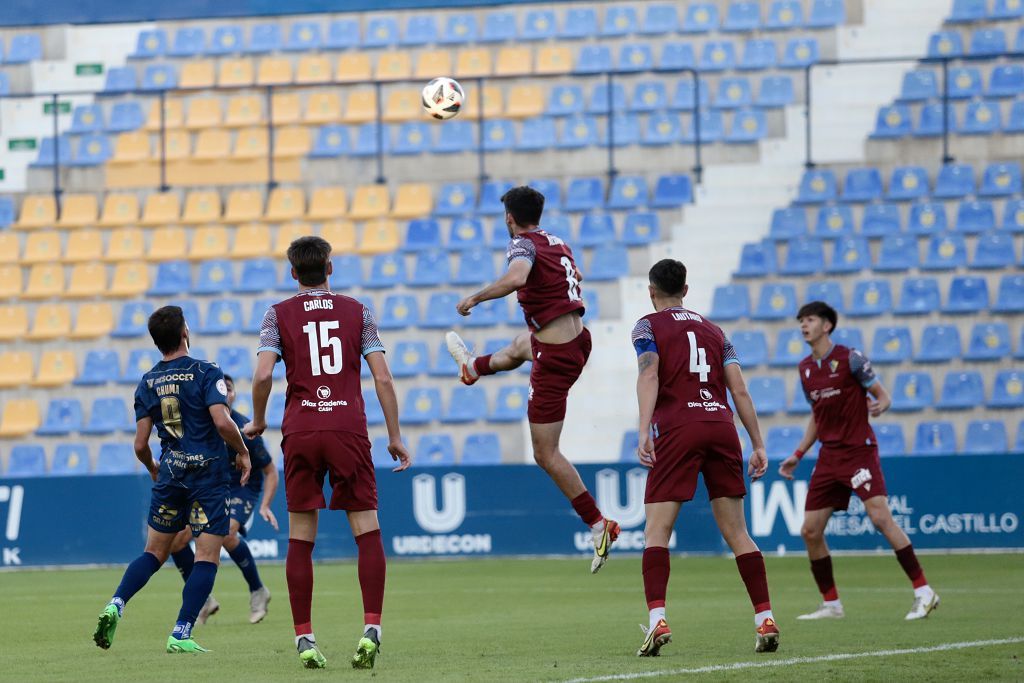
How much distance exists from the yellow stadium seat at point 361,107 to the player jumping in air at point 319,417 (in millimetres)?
16337

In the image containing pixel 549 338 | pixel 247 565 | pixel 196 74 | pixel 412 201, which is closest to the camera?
pixel 549 338

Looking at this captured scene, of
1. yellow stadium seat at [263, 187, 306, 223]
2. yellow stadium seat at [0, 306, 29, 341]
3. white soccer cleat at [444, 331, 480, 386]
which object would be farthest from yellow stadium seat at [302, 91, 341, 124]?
white soccer cleat at [444, 331, 480, 386]

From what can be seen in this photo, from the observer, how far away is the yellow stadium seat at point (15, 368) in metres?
21.9

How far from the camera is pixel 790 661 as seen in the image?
311 inches

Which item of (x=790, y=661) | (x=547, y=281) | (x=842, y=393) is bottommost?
(x=790, y=661)

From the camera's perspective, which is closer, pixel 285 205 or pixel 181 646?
pixel 181 646

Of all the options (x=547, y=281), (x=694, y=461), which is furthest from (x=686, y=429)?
(x=547, y=281)

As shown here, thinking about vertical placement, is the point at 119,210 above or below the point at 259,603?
above

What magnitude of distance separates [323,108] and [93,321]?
501 cm

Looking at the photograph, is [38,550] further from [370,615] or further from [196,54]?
[370,615]

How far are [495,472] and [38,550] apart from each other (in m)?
5.54

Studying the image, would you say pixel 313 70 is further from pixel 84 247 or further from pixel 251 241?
pixel 84 247

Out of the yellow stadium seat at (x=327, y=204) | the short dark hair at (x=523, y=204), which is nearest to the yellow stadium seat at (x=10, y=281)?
the yellow stadium seat at (x=327, y=204)

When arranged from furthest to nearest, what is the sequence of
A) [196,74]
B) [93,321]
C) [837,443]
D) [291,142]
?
[196,74] → [291,142] → [93,321] → [837,443]
